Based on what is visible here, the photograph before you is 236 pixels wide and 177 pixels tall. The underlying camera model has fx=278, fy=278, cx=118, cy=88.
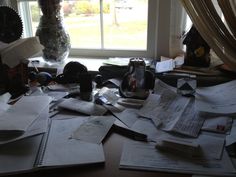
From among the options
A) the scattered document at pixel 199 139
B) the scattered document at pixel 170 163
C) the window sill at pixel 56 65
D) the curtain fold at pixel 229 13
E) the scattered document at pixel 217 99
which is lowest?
the scattered document at pixel 170 163

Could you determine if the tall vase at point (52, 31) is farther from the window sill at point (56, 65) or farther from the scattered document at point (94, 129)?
the scattered document at point (94, 129)

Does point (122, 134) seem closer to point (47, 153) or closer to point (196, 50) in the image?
point (47, 153)

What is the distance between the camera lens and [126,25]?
1.66 meters

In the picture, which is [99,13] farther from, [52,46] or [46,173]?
[46,173]

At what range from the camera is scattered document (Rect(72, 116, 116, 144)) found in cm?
87

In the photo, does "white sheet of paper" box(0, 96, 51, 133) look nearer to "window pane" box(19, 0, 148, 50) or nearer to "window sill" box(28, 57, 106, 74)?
"window sill" box(28, 57, 106, 74)

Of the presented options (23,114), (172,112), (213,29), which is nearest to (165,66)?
(213,29)

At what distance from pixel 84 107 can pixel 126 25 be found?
0.77 meters

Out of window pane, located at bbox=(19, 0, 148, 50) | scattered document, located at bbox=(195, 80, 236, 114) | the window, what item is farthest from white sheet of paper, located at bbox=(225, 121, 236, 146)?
window pane, located at bbox=(19, 0, 148, 50)

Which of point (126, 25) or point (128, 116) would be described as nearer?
point (128, 116)

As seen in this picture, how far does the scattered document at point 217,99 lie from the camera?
0.99 meters

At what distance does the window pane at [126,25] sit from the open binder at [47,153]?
3.02 ft

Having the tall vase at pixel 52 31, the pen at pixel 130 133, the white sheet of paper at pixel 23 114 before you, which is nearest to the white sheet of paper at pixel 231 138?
the pen at pixel 130 133

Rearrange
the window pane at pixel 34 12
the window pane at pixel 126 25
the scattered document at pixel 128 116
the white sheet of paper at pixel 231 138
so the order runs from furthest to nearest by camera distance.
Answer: the window pane at pixel 34 12 → the window pane at pixel 126 25 → the scattered document at pixel 128 116 → the white sheet of paper at pixel 231 138
